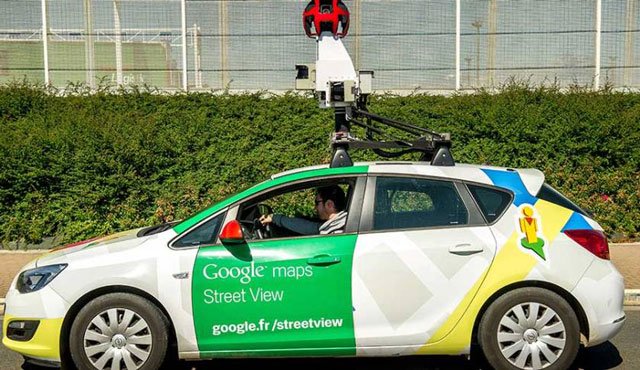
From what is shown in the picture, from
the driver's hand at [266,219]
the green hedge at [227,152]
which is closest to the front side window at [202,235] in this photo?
the driver's hand at [266,219]

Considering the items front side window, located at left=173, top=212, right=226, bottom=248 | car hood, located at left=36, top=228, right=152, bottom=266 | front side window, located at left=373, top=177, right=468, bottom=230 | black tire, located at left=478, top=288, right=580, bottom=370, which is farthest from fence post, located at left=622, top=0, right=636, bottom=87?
car hood, located at left=36, top=228, right=152, bottom=266

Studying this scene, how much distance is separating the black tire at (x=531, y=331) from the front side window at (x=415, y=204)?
0.72 m

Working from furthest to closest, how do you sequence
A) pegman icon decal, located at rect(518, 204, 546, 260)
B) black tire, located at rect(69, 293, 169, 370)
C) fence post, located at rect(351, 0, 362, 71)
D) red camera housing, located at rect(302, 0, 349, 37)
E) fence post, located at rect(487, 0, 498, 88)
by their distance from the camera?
fence post, located at rect(351, 0, 362, 71)
fence post, located at rect(487, 0, 498, 88)
red camera housing, located at rect(302, 0, 349, 37)
pegman icon decal, located at rect(518, 204, 546, 260)
black tire, located at rect(69, 293, 169, 370)

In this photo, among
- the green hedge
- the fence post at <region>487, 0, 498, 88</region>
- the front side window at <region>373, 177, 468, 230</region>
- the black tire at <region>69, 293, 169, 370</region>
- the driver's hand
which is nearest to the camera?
the black tire at <region>69, 293, 169, 370</region>

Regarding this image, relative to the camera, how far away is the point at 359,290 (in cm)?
568

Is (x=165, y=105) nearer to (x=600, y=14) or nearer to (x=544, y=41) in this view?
(x=544, y=41)

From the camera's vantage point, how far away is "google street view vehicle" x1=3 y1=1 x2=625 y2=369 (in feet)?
18.6

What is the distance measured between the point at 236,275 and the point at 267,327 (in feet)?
1.44

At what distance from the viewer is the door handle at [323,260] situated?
5.68 meters

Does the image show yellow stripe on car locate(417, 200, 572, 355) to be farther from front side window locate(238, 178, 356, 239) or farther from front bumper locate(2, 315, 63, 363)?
front bumper locate(2, 315, 63, 363)

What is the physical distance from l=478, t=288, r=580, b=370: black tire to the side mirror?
1.90 metres

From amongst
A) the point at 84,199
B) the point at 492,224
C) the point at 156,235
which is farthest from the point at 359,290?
the point at 84,199

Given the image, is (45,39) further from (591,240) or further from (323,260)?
(591,240)

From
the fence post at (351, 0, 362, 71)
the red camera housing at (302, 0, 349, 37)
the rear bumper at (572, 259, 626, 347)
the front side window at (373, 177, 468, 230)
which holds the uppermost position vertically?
the fence post at (351, 0, 362, 71)
